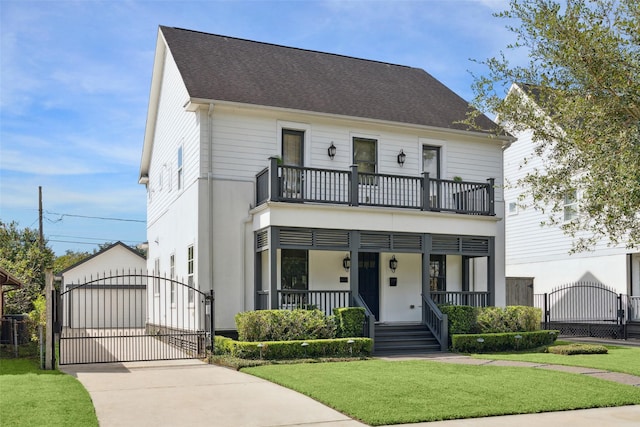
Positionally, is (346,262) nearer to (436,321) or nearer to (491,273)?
(436,321)

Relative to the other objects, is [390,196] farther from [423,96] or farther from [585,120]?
[585,120]

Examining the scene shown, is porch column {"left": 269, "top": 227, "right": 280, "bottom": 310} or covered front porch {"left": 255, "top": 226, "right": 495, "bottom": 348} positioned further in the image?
covered front porch {"left": 255, "top": 226, "right": 495, "bottom": 348}

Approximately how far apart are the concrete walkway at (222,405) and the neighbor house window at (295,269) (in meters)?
A: 5.03

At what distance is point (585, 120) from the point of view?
10102mm

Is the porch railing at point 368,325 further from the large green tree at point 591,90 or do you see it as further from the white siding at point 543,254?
the white siding at point 543,254

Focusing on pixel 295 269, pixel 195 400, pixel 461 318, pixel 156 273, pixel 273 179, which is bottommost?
pixel 195 400

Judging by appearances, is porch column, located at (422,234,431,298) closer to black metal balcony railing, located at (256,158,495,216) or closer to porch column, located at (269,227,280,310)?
black metal balcony railing, located at (256,158,495,216)

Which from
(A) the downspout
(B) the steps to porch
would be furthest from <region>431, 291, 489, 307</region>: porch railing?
(A) the downspout

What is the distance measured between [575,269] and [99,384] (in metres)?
19.4

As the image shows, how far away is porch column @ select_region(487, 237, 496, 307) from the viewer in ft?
63.0

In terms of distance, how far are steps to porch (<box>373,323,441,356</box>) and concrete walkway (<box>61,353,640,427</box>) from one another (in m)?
4.25

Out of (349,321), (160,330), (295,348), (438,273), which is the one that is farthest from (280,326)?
(160,330)

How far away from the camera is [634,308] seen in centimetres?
2323

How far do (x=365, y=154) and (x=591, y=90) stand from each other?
10.4m
